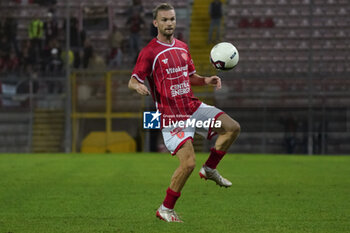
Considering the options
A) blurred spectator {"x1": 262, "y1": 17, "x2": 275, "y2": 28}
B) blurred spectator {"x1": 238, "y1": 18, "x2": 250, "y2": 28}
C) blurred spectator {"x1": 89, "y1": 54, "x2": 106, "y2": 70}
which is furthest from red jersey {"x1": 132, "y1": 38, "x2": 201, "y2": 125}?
blurred spectator {"x1": 262, "y1": 17, "x2": 275, "y2": 28}

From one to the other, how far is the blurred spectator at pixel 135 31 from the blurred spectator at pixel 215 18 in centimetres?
204

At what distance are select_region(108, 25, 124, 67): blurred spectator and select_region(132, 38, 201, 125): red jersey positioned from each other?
12314 millimetres

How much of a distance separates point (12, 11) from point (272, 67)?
813 cm

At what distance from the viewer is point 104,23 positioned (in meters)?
18.7

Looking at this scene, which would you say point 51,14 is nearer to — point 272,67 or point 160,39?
point 272,67

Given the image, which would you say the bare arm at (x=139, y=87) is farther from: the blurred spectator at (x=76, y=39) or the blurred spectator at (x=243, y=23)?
the blurred spectator at (x=243, y=23)

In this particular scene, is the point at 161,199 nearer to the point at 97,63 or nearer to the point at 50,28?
the point at 97,63

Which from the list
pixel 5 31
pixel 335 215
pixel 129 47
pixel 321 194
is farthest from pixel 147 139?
pixel 335 215

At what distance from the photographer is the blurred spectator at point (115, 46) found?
1820 centimetres

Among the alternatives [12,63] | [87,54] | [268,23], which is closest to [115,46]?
[87,54]

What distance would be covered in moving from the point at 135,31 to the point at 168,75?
12900 millimetres

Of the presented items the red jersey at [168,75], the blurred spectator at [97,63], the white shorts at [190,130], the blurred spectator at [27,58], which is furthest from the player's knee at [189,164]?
the blurred spectator at [27,58]

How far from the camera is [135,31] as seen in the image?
1847 centimetres

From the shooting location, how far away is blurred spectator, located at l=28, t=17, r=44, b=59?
1862 cm
